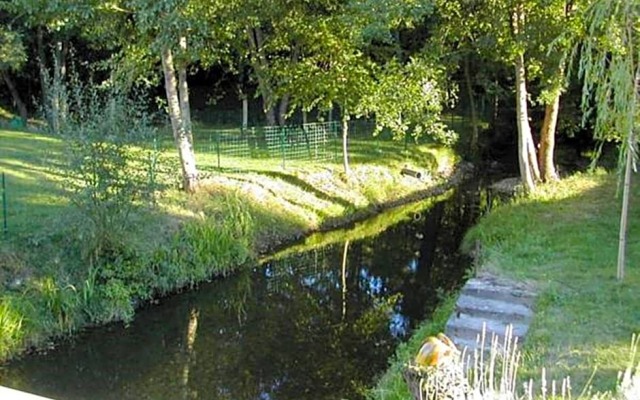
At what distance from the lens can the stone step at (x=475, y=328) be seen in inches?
273

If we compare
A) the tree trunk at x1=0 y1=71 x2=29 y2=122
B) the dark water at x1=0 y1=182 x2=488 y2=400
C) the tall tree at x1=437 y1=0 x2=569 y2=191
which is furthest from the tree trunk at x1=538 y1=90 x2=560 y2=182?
the tree trunk at x1=0 y1=71 x2=29 y2=122

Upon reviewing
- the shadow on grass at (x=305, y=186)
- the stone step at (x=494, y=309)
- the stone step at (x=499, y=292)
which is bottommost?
the stone step at (x=494, y=309)

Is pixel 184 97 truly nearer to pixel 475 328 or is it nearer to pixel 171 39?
pixel 171 39

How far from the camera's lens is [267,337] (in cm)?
923

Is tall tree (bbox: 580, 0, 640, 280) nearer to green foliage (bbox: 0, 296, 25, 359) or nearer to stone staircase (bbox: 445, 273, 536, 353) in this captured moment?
stone staircase (bbox: 445, 273, 536, 353)

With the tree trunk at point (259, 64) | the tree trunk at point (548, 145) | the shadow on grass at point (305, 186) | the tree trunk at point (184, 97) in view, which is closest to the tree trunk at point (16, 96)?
the tree trunk at point (259, 64)

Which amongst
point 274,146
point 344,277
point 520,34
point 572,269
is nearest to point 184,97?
point 344,277

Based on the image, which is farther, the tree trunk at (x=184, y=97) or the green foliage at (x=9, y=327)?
the tree trunk at (x=184, y=97)

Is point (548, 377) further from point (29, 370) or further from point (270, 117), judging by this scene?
point (270, 117)

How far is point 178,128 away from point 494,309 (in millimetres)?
7399

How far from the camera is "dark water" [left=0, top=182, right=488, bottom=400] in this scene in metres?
7.74

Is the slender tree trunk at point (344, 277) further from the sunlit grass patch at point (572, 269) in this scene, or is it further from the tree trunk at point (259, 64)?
the tree trunk at point (259, 64)

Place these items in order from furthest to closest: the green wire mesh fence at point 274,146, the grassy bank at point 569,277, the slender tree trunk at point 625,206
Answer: the green wire mesh fence at point 274,146 → the slender tree trunk at point 625,206 → the grassy bank at point 569,277

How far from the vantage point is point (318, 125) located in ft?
62.2
